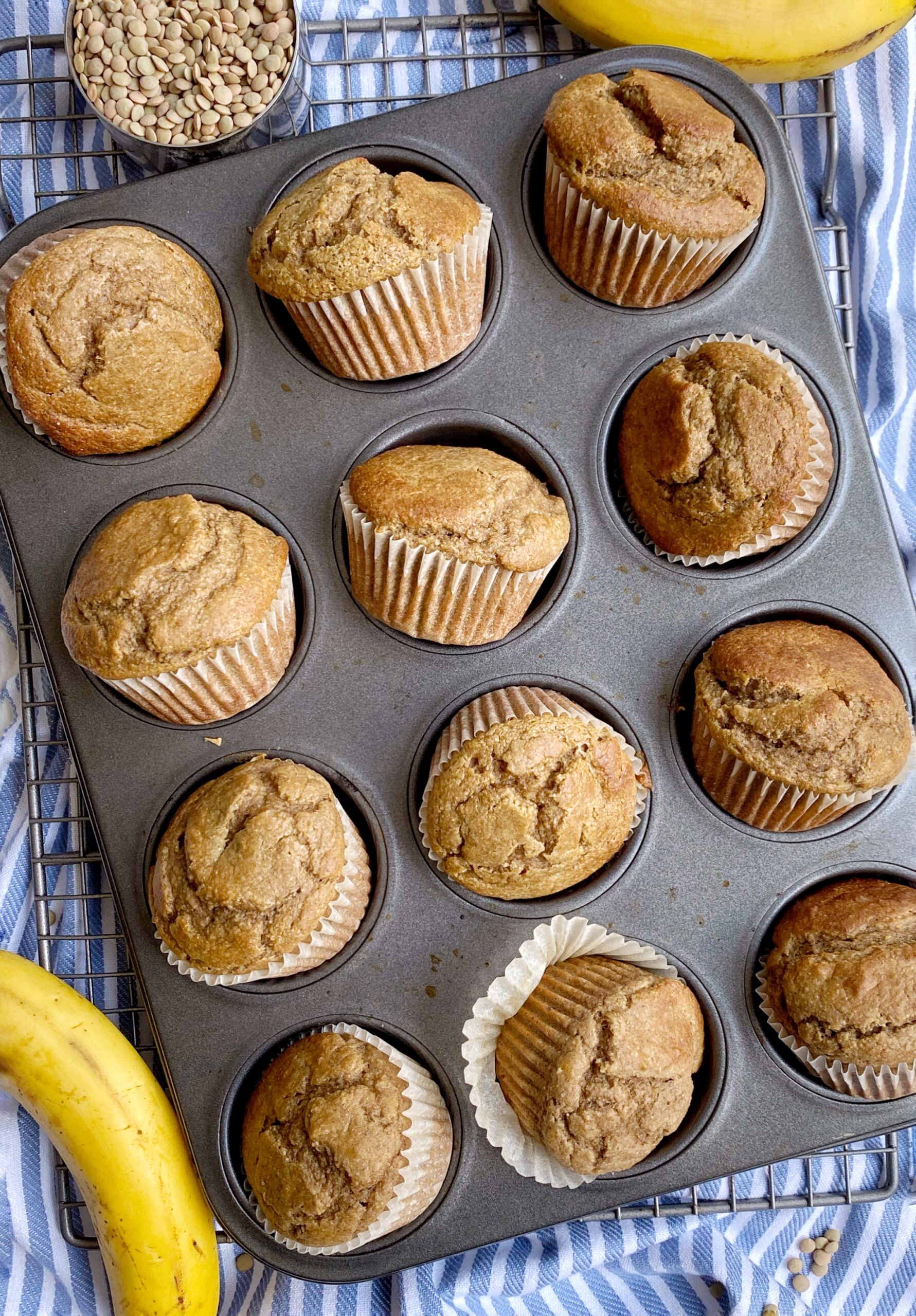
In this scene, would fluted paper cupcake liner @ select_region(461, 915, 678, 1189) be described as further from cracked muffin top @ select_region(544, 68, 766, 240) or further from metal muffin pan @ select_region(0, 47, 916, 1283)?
cracked muffin top @ select_region(544, 68, 766, 240)

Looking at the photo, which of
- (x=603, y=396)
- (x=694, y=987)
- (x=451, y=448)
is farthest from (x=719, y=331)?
(x=694, y=987)

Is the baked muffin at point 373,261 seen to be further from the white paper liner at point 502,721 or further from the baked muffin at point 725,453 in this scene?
the white paper liner at point 502,721

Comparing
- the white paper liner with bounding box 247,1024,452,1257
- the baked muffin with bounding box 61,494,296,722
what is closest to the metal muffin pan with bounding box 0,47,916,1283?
the white paper liner with bounding box 247,1024,452,1257

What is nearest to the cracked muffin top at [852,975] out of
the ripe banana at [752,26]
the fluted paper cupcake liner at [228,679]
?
the fluted paper cupcake liner at [228,679]

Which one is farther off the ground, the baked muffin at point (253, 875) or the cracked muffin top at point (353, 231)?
the cracked muffin top at point (353, 231)

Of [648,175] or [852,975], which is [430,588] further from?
[852,975]

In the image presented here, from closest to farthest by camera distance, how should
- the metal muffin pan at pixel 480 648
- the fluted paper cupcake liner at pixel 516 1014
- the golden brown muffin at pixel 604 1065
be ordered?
the golden brown muffin at pixel 604 1065 → the fluted paper cupcake liner at pixel 516 1014 → the metal muffin pan at pixel 480 648
